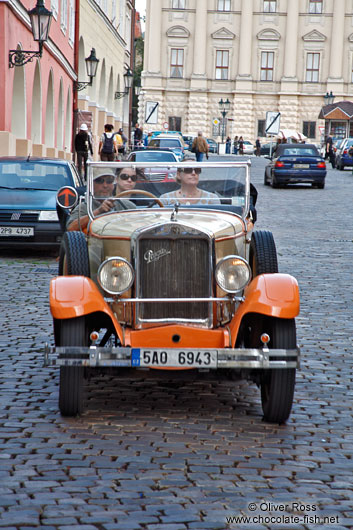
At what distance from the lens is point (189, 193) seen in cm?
740

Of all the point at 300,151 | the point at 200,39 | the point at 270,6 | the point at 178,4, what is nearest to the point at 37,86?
the point at 300,151

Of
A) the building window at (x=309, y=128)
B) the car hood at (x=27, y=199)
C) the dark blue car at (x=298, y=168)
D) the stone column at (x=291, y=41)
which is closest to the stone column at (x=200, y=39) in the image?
the stone column at (x=291, y=41)

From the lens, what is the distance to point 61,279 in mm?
6312

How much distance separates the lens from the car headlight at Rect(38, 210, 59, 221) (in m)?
14.5

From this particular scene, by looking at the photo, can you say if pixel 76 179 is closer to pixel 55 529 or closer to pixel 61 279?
pixel 61 279

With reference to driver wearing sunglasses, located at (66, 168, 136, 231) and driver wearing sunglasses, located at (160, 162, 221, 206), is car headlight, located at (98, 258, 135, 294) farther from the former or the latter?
driver wearing sunglasses, located at (160, 162, 221, 206)

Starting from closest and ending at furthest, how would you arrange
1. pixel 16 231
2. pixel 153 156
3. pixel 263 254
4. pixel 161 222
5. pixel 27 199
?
pixel 161 222 → pixel 263 254 → pixel 16 231 → pixel 27 199 → pixel 153 156

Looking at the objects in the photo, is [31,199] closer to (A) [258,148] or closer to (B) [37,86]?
(B) [37,86]

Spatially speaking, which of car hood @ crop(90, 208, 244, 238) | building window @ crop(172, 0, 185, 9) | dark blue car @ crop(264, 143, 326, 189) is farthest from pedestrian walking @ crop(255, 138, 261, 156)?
car hood @ crop(90, 208, 244, 238)

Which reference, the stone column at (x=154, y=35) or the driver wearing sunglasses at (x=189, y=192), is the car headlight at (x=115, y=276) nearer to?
the driver wearing sunglasses at (x=189, y=192)

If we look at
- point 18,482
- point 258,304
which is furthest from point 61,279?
point 18,482

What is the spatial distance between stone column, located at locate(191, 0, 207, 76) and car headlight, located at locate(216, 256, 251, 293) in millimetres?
79823

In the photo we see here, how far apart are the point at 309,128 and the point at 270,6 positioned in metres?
11.1

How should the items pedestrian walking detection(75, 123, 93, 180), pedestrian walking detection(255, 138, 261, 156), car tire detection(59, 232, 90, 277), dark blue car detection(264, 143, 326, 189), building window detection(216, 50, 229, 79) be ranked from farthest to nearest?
building window detection(216, 50, 229, 79) < pedestrian walking detection(255, 138, 261, 156) < dark blue car detection(264, 143, 326, 189) < pedestrian walking detection(75, 123, 93, 180) < car tire detection(59, 232, 90, 277)
